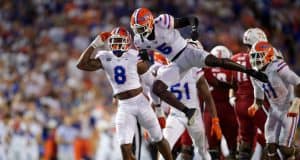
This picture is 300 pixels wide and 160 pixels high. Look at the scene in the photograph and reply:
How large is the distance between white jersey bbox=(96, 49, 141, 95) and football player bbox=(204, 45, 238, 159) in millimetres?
1322

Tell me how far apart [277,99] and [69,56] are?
7860mm

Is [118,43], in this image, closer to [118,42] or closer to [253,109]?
[118,42]

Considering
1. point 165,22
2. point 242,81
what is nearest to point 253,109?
point 242,81

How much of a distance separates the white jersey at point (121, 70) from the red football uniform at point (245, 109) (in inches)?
55.8

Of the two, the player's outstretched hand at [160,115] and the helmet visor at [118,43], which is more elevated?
the helmet visor at [118,43]

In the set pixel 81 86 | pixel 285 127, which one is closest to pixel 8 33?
pixel 81 86

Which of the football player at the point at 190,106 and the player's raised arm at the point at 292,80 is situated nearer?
the player's raised arm at the point at 292,80

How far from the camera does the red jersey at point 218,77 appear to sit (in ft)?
34.8

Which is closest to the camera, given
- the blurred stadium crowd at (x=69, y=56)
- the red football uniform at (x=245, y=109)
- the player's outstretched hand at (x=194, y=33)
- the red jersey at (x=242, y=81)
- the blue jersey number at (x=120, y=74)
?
the blue jersey number at (x=120, y=74)

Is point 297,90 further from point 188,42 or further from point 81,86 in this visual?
point 81,86

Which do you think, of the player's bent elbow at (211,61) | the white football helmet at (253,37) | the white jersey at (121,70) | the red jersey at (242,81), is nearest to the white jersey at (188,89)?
the white jersey at (121,70)

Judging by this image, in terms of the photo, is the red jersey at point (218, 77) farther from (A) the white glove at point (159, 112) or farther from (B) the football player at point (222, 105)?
(A) the white glove at point (159, 112)

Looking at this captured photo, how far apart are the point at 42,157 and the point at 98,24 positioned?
11.2 feet

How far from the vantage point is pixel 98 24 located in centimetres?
1747
